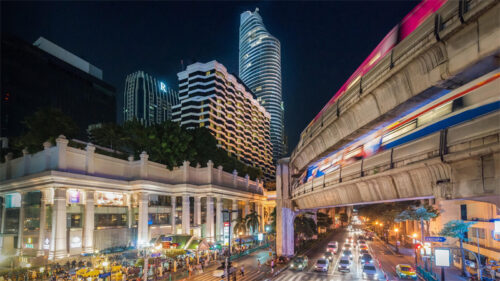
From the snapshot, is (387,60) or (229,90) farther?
(229,90)

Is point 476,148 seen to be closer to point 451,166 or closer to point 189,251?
point 451,166

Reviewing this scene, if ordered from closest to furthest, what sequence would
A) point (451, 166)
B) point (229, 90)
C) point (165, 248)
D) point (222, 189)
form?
point (451, 166) < point (165, 248) < point (222, 189) < point (229, 90)

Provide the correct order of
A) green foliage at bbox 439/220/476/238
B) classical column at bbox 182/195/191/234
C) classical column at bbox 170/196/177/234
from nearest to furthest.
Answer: green foliage at bbox 439/220/476/238 < classical column at bbox 182/195/191/234 < classical column at bbox 170/196/177/234

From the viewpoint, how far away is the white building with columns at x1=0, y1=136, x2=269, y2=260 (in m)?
39.0

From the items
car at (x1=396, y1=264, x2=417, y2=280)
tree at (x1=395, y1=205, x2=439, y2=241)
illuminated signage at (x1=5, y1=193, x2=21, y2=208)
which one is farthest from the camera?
illuminated signage at (x1=5, y1=193, x2=21, y2=208)

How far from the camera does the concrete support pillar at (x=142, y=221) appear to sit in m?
48.3

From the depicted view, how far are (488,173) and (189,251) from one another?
37.6 meters

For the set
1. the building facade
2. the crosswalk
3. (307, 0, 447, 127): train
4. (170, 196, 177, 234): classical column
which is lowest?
the crosswalk

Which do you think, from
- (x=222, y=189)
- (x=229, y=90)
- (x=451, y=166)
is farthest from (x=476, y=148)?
(x=229, y=90)

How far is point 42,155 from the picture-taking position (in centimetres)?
4122

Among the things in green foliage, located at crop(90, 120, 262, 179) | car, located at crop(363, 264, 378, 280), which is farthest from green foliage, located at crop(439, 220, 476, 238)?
green foliage, located at crop(90, 120, 262, 179)

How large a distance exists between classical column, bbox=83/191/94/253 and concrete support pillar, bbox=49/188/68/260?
3078mm

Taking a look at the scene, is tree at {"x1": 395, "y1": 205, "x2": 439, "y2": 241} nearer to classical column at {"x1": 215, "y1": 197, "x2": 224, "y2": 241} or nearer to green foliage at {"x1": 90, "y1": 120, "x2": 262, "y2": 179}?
classical column at {"x1": 215, "y1": 197, "x2": 224, "y2": 241}

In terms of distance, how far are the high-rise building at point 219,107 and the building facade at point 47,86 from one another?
30.0 m
